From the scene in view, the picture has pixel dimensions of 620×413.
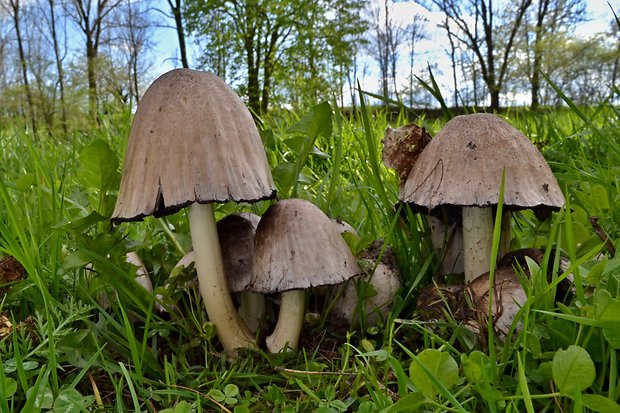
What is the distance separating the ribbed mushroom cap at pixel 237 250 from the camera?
4.42ft

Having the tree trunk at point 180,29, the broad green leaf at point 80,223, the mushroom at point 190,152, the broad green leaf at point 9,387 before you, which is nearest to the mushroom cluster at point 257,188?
the mushroom at point 190,152

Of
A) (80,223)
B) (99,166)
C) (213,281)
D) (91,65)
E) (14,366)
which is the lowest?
(14,366)

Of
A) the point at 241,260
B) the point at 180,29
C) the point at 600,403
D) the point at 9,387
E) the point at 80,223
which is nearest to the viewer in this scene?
the point at 600,403

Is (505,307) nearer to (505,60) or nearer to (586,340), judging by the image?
(586,340)

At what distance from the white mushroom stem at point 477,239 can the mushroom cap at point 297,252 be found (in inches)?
12.3

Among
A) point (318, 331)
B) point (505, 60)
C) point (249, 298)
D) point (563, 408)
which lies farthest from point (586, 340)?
point (505, 60)

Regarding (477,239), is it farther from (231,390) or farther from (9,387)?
Answer: (9,387)

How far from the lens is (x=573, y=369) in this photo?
80 cm

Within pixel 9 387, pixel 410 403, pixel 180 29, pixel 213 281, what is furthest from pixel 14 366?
pixel 180 29

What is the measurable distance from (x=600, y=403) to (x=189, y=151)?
87cm

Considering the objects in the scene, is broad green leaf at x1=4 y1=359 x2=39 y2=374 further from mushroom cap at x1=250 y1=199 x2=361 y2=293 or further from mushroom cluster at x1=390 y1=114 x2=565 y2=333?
mushroom cluster at x1=390 y1=114 x2=565 y2=333

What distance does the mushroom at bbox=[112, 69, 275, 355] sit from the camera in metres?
1.06

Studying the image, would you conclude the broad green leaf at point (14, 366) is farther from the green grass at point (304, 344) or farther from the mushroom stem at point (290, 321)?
the mushroom stem at point (290, 321)

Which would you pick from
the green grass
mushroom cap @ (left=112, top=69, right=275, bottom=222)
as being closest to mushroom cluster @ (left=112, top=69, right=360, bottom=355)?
mushroom cap @ (left=112, top=69, right=275, bottom=222)
